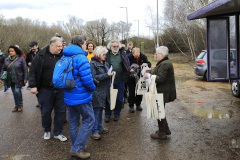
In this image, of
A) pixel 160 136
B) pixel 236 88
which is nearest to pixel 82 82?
pixel 160 136

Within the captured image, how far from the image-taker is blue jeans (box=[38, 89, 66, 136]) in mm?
3951

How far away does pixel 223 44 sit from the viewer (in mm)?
5531

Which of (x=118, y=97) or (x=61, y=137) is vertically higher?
(x=118, y=97)

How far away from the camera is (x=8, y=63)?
5914mm

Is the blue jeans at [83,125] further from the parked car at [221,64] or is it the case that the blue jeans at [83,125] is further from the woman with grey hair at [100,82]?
the parked car at [221,64]

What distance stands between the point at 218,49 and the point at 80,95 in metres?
Answer: 4.08

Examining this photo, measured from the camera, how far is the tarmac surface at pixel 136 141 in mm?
3467

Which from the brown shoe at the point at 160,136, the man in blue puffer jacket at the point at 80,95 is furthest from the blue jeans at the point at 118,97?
the man in blue puffer jacket at the point at 80,95

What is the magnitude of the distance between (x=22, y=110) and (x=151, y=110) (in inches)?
167

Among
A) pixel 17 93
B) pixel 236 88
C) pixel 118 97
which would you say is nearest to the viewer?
pixel 118 97

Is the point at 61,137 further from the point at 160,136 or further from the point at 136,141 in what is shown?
the point at 160,136

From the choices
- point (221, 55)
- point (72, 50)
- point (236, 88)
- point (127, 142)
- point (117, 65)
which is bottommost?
point (127, 142)

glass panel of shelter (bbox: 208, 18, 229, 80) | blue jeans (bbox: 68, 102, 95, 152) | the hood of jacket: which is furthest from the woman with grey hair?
glass panel of shelter (bbox: 208, 18, 229, 80)

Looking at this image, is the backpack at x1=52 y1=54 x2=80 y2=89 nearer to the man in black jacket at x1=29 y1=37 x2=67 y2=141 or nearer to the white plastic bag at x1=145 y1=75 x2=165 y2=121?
the man in black jacket at x1=29 y1=37 x2=67 y2=141
